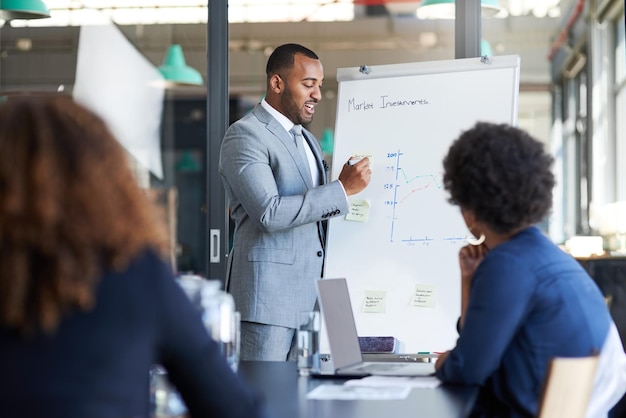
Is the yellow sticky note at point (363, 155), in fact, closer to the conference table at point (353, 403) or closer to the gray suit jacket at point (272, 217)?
the gray suit jacket at point (272, 217)

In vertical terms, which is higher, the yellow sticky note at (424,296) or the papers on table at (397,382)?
the yellow sticky note at (424,296)

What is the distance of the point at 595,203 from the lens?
396 inches

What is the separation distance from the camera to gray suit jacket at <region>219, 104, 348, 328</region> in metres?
3.33

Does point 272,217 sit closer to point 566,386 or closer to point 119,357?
point 566,386

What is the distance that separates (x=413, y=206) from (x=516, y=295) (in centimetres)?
152

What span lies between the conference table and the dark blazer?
54cm

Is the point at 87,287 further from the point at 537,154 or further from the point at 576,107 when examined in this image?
the point at 576,107

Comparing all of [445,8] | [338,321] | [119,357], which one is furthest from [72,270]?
[445,8]

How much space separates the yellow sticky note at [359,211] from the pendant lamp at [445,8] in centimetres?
100

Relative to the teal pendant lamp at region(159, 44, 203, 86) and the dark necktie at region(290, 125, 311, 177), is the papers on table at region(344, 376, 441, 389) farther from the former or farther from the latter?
the teal pendant lamp at region(159, 44, 203, 86)

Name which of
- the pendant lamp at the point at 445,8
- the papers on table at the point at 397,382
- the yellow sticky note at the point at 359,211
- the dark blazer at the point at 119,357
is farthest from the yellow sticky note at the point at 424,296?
the dark blazer at the point at 119,357

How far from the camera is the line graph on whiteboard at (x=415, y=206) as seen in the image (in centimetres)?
359

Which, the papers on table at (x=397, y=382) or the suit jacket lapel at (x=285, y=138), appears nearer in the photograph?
the papers on table at (x=397, y=382)

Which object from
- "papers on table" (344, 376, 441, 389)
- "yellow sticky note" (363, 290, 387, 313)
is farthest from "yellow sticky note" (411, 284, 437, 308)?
"papers on table" (344, 376, 441, 389)
